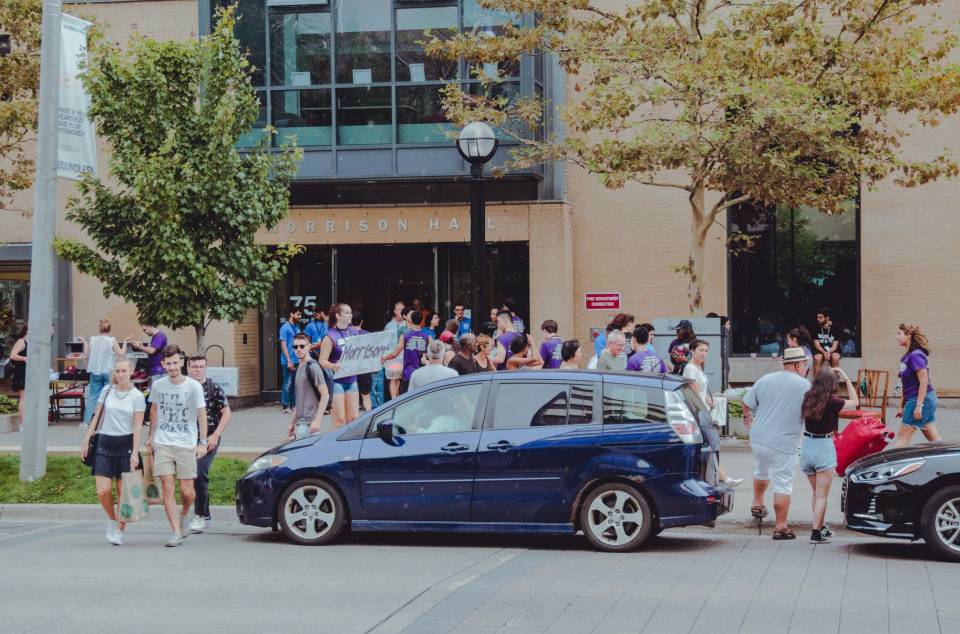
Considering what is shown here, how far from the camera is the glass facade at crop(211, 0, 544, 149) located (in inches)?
885

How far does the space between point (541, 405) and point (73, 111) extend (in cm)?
746

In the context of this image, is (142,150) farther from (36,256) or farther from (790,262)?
(790,262)

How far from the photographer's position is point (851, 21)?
59.1 ft

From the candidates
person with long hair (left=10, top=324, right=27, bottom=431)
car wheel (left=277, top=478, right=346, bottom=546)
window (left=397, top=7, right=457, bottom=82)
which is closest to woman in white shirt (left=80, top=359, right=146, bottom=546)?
car wheel (left=277, top=478, right=346, bottom=546)

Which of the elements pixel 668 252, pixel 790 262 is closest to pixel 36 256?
pixel 668 252

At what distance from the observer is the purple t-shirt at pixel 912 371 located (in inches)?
549

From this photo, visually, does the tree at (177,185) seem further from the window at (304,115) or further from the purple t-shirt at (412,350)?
the window at (304,115)

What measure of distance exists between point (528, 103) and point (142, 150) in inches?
297

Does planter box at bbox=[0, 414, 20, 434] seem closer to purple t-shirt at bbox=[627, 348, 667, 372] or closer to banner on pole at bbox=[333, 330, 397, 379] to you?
banner on pole at bbox=[333, 330, 397, 379]

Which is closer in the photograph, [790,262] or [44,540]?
[44,540]

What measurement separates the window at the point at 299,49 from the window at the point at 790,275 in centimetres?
862

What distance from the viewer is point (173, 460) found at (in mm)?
11125

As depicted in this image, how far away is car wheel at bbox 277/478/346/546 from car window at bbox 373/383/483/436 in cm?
76

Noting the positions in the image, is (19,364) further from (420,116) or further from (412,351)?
(420,116)
